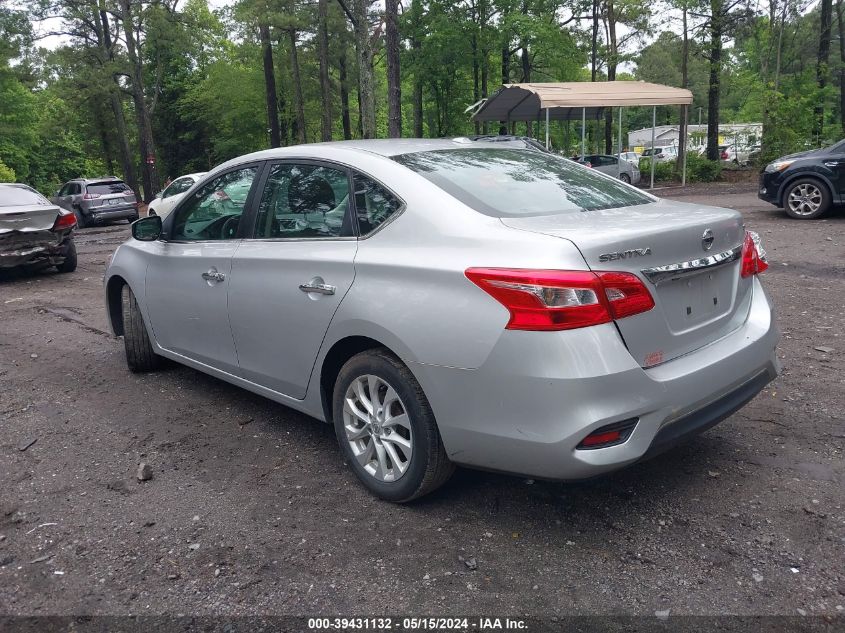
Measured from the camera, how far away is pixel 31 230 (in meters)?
10.6

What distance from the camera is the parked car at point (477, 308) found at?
269cm

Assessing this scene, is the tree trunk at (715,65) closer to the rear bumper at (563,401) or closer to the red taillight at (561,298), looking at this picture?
the rear bumper at (563,401)

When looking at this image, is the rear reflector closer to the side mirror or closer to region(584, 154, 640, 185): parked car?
the side mirror

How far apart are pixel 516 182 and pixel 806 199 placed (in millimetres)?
11196

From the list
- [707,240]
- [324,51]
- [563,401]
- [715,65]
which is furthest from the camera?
[324,51]

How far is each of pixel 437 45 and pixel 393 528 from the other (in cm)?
3135

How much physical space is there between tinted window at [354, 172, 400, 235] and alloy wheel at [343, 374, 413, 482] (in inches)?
28.1

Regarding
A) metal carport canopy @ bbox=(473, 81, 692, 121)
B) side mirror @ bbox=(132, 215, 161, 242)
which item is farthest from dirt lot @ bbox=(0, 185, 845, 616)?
metal carport canopy @ bbox=(473, 81, 692, 121)

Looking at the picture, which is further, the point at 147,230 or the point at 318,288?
the point at 147,230

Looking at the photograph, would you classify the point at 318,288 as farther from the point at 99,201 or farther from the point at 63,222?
the point at 99,201

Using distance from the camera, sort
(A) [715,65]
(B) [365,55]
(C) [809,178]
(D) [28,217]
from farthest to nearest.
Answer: (A) [715,65] → (B) [365,55] → (C) [809,178] → (D) [28,217]

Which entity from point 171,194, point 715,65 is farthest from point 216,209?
point 715,65

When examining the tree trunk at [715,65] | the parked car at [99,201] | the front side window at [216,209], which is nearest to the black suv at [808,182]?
the front side window at [216,209]

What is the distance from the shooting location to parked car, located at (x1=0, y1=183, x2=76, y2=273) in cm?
1039
